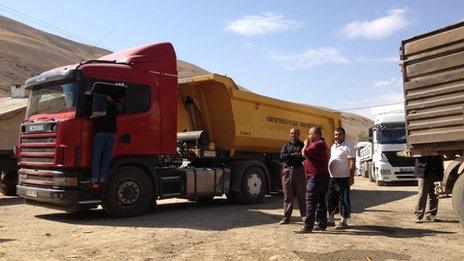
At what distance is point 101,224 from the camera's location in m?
8.85

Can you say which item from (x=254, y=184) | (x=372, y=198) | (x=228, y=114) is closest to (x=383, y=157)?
(x=372, y=198)

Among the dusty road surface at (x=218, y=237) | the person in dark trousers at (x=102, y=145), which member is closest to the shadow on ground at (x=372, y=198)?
the dusty road surface at (x=218, y=237)

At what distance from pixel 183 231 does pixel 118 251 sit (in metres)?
1.62

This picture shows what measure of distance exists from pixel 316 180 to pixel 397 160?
11.6 m

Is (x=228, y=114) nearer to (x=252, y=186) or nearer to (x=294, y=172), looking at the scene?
(x=252, y=186)

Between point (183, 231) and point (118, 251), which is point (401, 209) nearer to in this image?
point (183, 231)

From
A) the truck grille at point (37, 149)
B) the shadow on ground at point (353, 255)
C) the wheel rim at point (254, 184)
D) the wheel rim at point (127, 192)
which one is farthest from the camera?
the wheel rim at point (254, 184)

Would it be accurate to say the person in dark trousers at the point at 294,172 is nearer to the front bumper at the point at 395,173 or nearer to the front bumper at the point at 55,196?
the front bumper at the point at 55,196

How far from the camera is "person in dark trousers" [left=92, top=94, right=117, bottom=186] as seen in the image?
8.89 meters

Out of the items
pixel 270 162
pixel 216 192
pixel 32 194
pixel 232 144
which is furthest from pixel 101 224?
pixel 270 162

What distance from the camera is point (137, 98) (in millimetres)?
9766

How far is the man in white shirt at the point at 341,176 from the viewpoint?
8.33 metres

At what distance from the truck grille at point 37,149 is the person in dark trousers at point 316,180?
438 cm

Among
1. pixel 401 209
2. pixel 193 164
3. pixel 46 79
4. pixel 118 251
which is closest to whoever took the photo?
pixel 118 251
